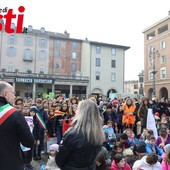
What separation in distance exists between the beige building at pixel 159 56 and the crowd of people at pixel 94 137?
3310 centimetres

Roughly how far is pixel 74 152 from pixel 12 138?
2.52 feet

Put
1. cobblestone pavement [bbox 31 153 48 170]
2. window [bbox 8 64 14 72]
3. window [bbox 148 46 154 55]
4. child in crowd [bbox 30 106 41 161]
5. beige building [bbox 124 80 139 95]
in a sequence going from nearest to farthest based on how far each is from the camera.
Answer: cobblestone pavement [bbox 31 153 48 170]
child in crowd [bbox 30 106 41 161]
window [bbox 8 64 14 72]
window [bbox 148 46 154 55]
beige building [bbox 124 80 139 95]

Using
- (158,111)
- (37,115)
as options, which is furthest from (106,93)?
(37,115)

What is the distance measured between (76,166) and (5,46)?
45.5 meters

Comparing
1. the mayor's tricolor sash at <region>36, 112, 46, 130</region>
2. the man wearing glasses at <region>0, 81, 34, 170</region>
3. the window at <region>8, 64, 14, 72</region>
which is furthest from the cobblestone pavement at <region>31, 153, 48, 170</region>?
the window at <region>8, 64, 14, 72</region>

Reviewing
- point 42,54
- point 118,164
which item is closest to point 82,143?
point 118,164

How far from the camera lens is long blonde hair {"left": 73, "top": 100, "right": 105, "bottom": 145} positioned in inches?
107

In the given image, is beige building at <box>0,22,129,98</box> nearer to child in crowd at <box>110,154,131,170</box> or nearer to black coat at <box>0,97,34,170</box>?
child in crowd at <box>110,154,131,170</box>

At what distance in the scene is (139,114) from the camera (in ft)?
33.3

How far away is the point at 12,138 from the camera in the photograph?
2660 mm

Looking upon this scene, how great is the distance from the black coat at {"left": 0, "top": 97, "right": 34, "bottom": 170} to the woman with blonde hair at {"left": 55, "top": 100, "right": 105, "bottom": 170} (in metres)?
0.48

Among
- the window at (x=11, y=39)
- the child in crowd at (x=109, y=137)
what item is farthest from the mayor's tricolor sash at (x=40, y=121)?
the window at (x=11, y=39)

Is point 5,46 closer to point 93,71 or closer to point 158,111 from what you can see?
point 93,71

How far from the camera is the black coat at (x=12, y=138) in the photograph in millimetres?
2617
